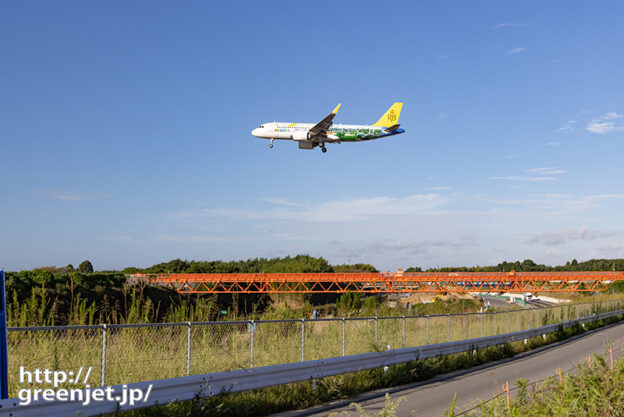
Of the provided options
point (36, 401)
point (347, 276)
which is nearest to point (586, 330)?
point (36, 401)

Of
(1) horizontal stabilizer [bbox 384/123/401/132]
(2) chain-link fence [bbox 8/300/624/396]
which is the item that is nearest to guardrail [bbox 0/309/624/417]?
(2) chain-link fence [bbox 8/300/624/396]

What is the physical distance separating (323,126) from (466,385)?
28.3 m

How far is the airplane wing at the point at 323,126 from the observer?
4044 centimetres

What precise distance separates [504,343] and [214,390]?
15.9 metres

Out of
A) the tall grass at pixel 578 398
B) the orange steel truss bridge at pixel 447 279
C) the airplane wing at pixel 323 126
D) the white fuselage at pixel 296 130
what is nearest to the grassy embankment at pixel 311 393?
the tall grass at pixel 578 398

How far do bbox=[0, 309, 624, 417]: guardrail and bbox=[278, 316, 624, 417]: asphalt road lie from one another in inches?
30.4

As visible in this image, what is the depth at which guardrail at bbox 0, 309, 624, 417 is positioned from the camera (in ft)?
25.8

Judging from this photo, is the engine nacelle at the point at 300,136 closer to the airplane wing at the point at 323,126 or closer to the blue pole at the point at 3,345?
the airplane wing at the point at 323,126

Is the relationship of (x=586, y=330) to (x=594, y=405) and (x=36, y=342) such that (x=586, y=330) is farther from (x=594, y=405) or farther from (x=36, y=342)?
(x=36, y=342)

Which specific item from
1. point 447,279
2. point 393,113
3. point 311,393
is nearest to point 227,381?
point 311,393

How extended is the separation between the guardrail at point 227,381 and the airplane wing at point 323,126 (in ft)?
80.8

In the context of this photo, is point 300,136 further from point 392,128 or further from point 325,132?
point 392,128

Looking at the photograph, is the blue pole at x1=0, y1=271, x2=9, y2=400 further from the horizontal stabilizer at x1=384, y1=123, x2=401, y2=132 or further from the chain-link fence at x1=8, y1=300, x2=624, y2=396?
the horizontal stabilizer at x1=384, y1=123, x2=401, y2=132

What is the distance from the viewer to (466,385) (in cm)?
1495
